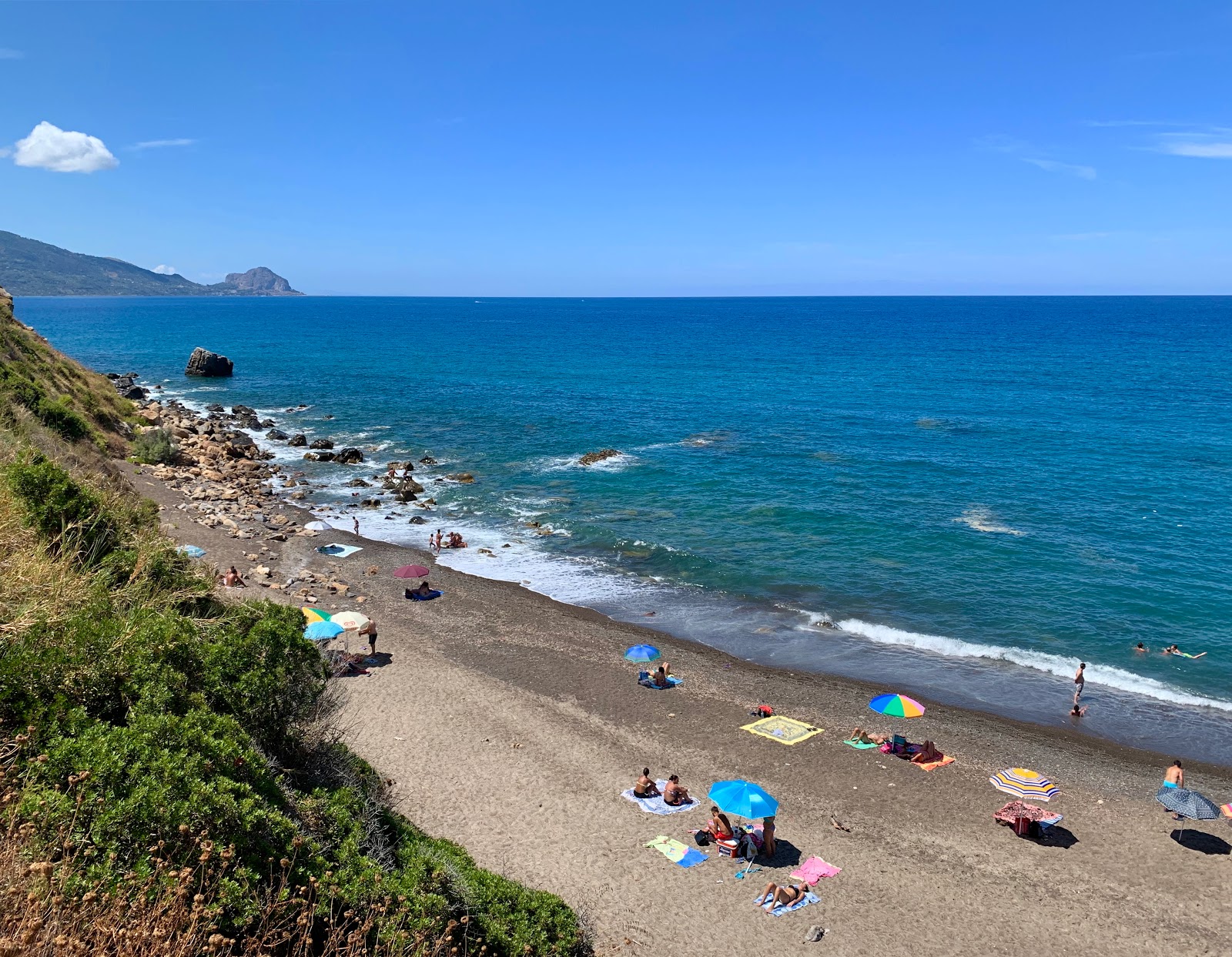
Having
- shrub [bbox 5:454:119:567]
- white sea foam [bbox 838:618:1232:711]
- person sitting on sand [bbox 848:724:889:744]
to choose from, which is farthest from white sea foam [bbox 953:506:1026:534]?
shrub [bbox 5:454:119:567]

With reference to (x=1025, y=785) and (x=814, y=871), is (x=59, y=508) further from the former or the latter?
(x=1025, y=785)

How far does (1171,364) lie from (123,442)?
114026 millimetres

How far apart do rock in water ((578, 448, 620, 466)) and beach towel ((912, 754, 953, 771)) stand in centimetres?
3484

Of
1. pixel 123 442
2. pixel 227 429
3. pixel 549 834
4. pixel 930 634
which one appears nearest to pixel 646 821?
pixel 549 834

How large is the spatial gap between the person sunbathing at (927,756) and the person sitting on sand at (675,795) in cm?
654

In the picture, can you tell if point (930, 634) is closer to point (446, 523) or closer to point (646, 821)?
point (646, 821)

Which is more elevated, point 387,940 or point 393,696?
point 387,940

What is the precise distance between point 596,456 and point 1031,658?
32.5 metres

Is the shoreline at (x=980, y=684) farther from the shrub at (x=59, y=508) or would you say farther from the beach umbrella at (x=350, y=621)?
the shrub at (x=59, y=508)

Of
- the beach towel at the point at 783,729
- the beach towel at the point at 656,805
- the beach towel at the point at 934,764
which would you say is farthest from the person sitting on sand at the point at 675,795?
the beach towel at the point at 934,764

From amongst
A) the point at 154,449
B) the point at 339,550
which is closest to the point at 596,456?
the point at 339,550

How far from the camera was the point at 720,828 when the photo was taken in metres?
16.7

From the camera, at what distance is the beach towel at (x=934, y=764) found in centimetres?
2012

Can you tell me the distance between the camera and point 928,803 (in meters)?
18.6
